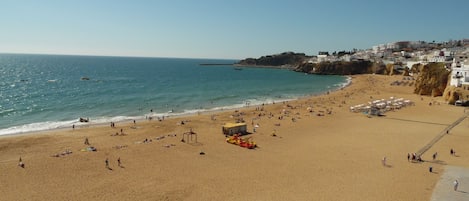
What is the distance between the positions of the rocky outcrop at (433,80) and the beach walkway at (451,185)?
34145 millimetres

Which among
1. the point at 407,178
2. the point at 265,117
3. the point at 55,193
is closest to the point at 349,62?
the point at 265,117

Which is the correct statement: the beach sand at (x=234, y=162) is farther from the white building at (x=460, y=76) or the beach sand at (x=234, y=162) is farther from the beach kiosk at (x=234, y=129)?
the white building at (x=460, y=76)

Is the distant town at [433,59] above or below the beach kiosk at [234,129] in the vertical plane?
above

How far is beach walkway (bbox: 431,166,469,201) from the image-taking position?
1528 cm

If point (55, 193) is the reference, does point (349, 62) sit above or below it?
above

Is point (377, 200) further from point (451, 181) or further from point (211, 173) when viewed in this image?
point (211, 173)

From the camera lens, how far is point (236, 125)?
28.3 metres

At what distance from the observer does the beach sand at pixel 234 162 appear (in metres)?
16.2

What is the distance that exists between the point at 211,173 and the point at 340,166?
7.56 meters

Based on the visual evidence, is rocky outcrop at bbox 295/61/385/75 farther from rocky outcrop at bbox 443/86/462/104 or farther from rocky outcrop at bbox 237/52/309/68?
rocky outcrop at bbox 443/86/462/104

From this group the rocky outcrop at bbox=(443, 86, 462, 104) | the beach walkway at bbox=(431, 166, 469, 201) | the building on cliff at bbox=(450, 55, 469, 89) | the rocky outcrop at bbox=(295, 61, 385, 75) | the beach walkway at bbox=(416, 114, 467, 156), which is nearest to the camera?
the beach walkway at bbox=(431, 166, 469, 201)

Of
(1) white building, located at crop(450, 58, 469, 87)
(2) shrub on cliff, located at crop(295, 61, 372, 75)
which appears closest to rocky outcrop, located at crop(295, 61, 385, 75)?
(2) shrub on cliff, located at crop(295, 61, 372, 75)

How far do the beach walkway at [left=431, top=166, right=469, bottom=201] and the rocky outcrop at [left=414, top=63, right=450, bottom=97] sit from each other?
1344 inches

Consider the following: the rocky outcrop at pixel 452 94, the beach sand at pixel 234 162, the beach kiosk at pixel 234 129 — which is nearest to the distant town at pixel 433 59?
the rocky outcrop at pixel 452 94
